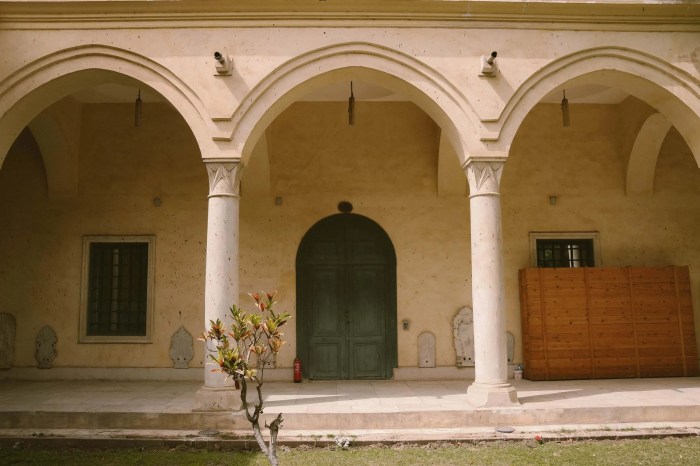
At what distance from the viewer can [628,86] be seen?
847cm

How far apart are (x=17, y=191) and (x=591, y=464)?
433 inches

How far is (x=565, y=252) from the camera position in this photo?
11.2 meters

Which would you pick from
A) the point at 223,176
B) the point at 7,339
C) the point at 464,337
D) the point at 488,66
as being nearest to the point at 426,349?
the point at 464,337

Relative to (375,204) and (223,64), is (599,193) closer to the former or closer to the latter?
(375,204)

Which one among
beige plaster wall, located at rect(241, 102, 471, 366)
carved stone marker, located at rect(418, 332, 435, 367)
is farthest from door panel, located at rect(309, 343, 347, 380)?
carved stone marker, located at rect(418, 332, 435, 367)

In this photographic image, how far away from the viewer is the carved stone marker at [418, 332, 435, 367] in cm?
1050

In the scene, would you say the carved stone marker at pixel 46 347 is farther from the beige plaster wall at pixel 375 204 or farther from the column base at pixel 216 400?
the column base at pixel 216 400

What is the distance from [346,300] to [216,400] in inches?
154

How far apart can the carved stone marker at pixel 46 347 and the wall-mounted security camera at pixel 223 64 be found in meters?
6.33

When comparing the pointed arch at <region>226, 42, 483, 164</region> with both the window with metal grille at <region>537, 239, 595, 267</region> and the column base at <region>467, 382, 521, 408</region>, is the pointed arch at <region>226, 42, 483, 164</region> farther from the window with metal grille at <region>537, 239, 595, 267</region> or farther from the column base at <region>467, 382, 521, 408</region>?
the window with metal grille at <region>537, 239, 595, 267</region>

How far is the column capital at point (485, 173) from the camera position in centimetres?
785

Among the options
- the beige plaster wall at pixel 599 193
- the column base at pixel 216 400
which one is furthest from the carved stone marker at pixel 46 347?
the beige plaster wall at pixel 599 193

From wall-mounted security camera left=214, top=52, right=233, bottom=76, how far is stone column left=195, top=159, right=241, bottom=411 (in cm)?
126

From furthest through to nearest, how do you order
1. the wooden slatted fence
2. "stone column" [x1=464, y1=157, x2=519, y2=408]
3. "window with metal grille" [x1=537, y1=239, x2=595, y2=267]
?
1. "window with metal grille" [x1=537, y1=239, x2=595, y2=267]
2. the wooden slatted fence
3. "stone column" [x1=464, y1=157, x2=519, y2=408]
